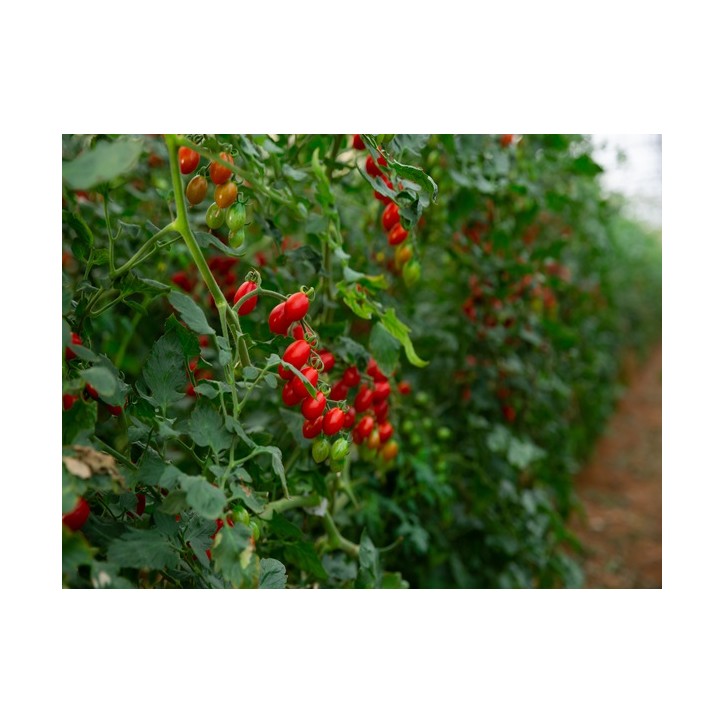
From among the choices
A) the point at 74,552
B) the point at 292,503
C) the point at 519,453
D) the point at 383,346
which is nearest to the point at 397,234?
the point at 383,346

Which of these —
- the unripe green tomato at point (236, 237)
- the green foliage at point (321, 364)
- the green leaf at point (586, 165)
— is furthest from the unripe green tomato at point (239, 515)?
the green leaf at point (586, 165)

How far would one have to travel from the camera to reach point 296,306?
0.71 m

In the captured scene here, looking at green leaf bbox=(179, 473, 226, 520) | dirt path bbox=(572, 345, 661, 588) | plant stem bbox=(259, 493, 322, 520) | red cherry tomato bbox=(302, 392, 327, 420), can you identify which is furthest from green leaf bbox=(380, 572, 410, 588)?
dirt path bbox=(572, 345, 661, 588)

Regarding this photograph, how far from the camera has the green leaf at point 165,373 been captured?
26.5 inches

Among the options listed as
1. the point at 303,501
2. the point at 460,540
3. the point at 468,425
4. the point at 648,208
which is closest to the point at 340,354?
Result: the point at 303,501

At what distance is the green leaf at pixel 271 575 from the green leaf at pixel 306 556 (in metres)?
0.10

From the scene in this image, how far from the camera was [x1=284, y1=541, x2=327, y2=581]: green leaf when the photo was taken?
2.69 feet

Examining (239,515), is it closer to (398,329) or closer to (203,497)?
(203,497)

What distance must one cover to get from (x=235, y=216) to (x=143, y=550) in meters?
0.35

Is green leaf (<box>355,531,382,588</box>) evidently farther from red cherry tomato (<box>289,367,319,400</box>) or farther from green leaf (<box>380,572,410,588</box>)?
red cherry tomato (<box>289,367,319,400</box>)

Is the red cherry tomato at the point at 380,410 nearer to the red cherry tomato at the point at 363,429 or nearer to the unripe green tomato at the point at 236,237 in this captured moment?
the red cherry tomato at the point at 363,429

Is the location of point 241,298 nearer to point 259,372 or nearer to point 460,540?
point 259,372
